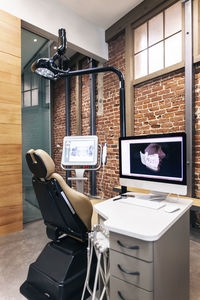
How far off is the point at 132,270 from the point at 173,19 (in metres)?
3.42

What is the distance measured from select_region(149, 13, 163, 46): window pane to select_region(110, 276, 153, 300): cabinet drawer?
3.43 m

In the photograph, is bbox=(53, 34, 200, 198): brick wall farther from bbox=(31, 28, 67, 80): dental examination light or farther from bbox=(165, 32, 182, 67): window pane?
bbox=(31, 28, 67, 80): dental examination light

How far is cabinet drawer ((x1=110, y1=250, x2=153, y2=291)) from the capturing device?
100cm

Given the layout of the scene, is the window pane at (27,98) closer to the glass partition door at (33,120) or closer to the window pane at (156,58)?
the glass partition door at (33,120)

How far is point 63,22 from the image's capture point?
11.5ft

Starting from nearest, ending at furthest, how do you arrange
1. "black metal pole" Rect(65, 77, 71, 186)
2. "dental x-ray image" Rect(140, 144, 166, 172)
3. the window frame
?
"dental x-ray image" Rect(140, 144, 166, 172), the window frame, "black metal pole" Rect(65, 77, 71, 186)

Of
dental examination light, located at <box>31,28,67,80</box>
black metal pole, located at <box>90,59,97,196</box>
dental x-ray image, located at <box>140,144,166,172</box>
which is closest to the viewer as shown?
dental x-ray image, located at <box>140,144,166,172</box>

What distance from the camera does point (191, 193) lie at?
2795 mm

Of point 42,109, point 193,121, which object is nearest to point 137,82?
point 193,121

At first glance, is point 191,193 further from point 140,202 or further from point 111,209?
point 111,209

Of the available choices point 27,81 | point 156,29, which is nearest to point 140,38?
point 156,29

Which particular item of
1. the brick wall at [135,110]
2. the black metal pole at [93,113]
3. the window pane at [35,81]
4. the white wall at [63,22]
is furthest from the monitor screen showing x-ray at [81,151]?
the white wall at [63,22]

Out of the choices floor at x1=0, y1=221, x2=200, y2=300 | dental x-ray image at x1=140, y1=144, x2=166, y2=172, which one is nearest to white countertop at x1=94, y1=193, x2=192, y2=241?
dental x-ray image at x1=140, y1=144, x2=166, y2=172

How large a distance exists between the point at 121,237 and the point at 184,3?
327 centimetres
